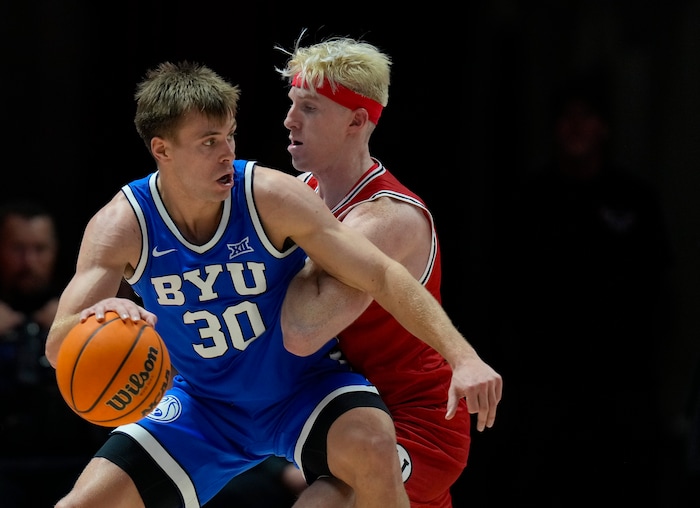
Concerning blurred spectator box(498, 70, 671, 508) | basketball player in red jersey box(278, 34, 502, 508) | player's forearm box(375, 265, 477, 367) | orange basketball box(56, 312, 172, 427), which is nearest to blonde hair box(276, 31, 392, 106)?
basketball player in red jersey box(278, 34, 502, 508)

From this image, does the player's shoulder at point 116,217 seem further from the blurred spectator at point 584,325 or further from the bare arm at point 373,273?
the blurred spectator at point 584,325

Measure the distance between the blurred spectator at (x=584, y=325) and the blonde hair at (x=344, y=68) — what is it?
2116 mm

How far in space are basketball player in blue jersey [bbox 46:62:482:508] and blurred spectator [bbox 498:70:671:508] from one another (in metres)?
2.64

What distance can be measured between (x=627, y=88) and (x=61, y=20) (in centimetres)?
330

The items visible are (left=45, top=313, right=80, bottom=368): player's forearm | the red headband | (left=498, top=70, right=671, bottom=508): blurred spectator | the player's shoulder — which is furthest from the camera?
(left=498, top=70, right=671, bottom=508): blurred spectator

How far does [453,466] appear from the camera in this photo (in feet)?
14.3

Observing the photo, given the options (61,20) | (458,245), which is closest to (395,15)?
(458,245)

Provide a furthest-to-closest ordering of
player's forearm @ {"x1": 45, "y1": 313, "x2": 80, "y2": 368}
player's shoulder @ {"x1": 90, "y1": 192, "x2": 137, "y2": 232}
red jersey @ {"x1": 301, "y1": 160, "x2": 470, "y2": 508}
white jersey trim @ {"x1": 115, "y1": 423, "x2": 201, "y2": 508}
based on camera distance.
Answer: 1. red jersey @ {"x1": 301, "y1": 160, "x2": 470, "y2": 508}
2. white jersey trim @ {"x1": 115, "y1": 423, "x2": 201, "y2": 508}
3. player's shoulder @ {"x1": 90, "y1": 192, "x2": 137, "y2": 232}
4. player's forearm @ {"x1": 45, "y1": 313, "x2": 80, "y2": 368}

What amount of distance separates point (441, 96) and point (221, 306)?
317cm

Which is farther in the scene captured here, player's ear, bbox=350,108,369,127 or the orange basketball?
player's ear, bbox=350,108,369,127

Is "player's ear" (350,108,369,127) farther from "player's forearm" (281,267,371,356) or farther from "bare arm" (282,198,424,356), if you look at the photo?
"player's forearm" (281,267,371,356)

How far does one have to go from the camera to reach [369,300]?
398 centimetres

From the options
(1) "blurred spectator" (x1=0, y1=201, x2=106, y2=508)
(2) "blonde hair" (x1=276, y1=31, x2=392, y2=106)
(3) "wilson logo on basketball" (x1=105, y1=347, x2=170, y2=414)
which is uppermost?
(2) "blonde hair" (x1=276, y1=31, x2=392, y2=106)

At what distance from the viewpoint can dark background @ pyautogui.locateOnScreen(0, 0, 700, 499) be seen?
6668 millimetres
